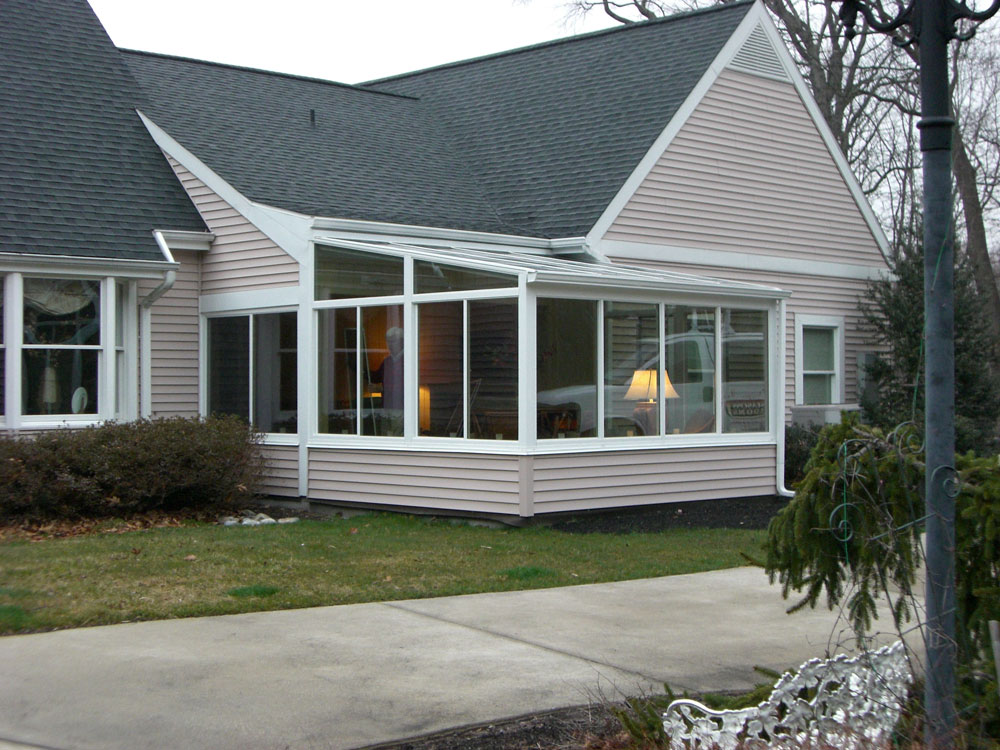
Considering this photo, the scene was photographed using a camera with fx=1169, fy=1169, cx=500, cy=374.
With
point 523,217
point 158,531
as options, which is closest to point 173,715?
point 158,531

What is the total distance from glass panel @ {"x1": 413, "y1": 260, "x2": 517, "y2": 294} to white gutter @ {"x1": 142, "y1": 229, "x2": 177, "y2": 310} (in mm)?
3497

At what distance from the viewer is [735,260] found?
698 inches

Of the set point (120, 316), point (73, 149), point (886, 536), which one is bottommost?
point (886, 536)

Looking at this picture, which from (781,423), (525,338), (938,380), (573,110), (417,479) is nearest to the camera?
(938,380)

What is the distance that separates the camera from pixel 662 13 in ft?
109

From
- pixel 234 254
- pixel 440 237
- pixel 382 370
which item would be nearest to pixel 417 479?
pixel 382 370

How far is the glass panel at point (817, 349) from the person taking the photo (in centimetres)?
1873

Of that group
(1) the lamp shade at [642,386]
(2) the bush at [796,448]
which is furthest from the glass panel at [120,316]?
(2) the bush at [796,448]

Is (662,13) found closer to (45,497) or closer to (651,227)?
(651,227)

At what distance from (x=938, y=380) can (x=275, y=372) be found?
11.1m

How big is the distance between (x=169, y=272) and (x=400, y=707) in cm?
999

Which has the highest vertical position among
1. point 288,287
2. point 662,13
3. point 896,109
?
point 662,13

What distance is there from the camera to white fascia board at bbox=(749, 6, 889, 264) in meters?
18.3

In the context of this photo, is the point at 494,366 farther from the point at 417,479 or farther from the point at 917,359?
the point at 917,359
